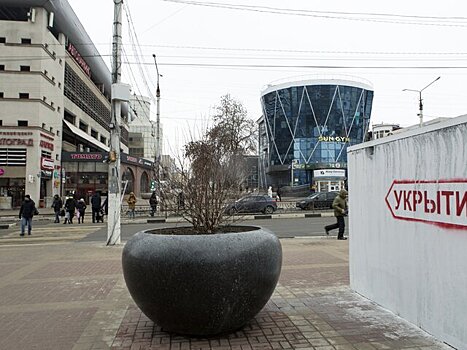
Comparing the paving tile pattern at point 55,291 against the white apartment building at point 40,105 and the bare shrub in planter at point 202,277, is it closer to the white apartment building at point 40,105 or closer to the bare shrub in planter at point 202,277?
the bare shrub in planter at point 202,277

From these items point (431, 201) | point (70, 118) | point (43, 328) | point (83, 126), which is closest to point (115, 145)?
point (43, 328)

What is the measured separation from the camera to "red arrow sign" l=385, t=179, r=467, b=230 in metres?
3.97

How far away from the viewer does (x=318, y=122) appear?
73.8 meters

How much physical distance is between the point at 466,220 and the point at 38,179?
37.7m

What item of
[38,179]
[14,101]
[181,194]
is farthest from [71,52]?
[181,194]

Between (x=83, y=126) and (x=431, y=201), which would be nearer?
(x=431, y=201)

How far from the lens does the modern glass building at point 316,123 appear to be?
73062mm

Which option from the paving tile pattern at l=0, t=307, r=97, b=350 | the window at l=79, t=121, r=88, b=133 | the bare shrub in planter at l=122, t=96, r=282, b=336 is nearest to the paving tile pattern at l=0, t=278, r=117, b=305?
the paving tile pattern at l=0, t=307, r=97, b=350

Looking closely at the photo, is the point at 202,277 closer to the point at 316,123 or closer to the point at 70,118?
the point at 70,118

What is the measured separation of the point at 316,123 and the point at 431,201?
71.2 meters

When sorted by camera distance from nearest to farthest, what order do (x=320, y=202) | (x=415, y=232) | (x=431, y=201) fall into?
(x=431, y=201), (x=415, y=232), (x=320, y=202)

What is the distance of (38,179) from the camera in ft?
118

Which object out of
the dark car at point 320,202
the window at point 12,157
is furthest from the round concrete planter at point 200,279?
the window at point 12,157

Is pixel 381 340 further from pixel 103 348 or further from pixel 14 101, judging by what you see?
pixel 14 101
